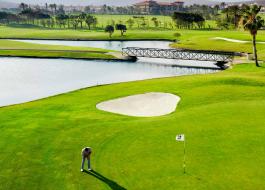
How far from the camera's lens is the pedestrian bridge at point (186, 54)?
307 feet

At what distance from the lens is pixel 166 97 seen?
47344mm

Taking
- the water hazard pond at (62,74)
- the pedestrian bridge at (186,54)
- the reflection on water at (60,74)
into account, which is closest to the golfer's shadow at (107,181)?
the water hazard pond at (62,74)

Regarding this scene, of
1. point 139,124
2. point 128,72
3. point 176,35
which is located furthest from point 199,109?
point 176,35

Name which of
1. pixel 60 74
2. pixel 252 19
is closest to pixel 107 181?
pixel 252 19

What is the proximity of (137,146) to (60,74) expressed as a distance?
53.7 m

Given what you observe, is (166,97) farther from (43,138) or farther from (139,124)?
(43,138)

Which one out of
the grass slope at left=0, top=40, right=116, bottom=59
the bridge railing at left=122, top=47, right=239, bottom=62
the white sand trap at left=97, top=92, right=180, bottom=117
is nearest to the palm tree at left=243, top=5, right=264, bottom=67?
the bridge railing at left=122, top=47, right=239, bottom=62

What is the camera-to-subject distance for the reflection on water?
62.7 meters

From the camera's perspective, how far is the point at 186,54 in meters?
102

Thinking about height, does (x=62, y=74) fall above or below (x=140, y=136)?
above

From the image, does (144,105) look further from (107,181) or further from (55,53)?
(55,53)

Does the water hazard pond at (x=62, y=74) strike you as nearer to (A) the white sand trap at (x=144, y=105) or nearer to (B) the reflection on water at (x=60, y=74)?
(B) the reflection on water at (x=60, y=74)

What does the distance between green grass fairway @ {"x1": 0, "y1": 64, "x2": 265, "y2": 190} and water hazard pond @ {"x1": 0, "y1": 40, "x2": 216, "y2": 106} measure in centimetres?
1872

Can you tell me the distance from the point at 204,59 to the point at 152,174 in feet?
244
